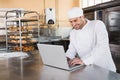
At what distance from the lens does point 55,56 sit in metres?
1.38

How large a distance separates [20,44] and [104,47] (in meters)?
2.05

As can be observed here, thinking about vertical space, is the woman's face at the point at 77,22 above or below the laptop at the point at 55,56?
above

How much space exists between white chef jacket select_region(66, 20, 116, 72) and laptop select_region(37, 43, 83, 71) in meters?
0.32

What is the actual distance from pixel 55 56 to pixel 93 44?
1.84 feet

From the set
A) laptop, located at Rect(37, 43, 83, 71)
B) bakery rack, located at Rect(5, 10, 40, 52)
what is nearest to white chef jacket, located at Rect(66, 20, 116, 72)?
laptop, located at Rect(37, 43, 83, 71)

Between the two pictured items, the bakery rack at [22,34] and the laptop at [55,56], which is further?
the bakery rack at [22,34]

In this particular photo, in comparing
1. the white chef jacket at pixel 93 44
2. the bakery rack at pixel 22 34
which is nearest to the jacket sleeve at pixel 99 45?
the white chef jacket at pixel 93 44

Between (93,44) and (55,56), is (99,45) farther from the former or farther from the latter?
(55,56)

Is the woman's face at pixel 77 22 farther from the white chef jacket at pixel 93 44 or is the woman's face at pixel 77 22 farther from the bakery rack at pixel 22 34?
the bakery rack at pixel 22 34

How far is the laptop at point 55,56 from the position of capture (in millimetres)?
1314

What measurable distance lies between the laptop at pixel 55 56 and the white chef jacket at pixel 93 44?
320 millimetres

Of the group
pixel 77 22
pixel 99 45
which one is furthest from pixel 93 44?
pixel 77 22

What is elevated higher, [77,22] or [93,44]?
[77,22]

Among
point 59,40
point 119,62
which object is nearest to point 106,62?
point 119,62
